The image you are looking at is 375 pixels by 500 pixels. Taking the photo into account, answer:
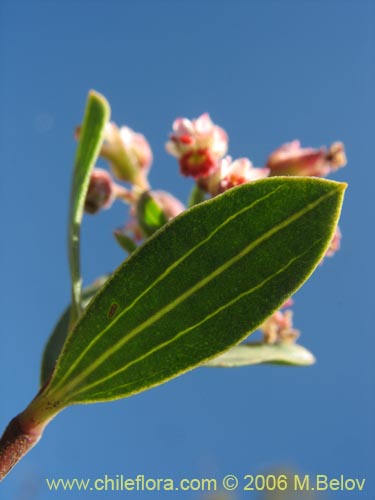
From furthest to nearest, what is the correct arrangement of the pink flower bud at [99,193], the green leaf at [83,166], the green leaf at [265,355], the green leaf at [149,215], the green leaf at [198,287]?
1. the pink flower bud at [99,193]
2. the green leaf at [149,215]
3. the green leaf at [265,355]
4. the green leaf at [83,166]
5. the green leaf at [198,287]

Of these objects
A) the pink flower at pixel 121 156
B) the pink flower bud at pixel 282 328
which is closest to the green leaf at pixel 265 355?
the pink flower bud at pixel 282 328

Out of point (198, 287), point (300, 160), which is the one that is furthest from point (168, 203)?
point (198, 287)

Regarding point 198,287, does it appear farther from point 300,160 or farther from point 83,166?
point 300,160

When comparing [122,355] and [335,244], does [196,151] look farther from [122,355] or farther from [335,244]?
[122,355]

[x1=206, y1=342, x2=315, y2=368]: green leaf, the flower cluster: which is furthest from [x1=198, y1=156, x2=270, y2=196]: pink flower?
[x1=206, y1=342, x2=315, y2=368]: green leaf

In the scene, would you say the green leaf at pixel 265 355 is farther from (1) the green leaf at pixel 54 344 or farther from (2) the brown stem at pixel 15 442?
(2) the brown stem at pixel 15 442

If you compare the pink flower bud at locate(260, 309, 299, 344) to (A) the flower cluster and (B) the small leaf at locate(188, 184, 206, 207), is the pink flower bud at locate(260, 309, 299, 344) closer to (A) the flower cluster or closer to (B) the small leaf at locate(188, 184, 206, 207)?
(A) the flower cluster
